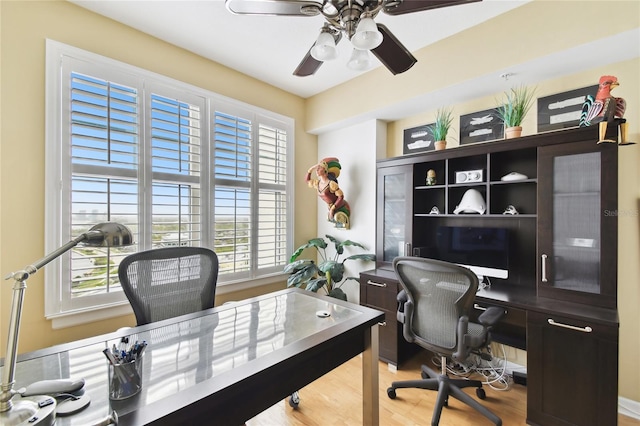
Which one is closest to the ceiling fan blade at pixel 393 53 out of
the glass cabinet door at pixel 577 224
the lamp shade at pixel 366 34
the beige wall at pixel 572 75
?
the lamp shade at pixel 366 34

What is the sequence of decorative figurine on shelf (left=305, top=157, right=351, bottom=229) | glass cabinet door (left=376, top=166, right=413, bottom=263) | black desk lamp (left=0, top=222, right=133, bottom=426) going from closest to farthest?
black desk lamp (left=0, top=222, right=133, bottom=426) < glass cabinet door (left=376, top=166, right=413, bottom=263) < decorative figurine on shelf (left=305, top=157, right=351, bottom=229)

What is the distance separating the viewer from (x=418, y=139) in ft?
9.89

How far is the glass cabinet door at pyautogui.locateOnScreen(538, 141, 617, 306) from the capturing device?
1.76 metres

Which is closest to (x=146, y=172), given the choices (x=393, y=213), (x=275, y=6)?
(x=275, y=6)

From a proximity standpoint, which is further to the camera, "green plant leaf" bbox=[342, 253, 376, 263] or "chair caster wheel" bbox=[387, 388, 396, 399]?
"green plant leaf" bbox=[342, 253, 376, 263]

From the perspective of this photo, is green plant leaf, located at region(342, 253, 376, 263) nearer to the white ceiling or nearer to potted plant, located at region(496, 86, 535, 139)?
potted plant, located at region(496, 86, 535, 139)

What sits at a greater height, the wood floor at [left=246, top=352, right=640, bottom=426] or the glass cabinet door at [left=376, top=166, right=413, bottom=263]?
the glass cabinet door at [left=376, top=166, right=413, bottom=263]

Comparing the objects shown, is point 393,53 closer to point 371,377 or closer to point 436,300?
point 436,300

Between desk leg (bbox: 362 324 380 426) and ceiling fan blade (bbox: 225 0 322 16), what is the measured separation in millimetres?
1621

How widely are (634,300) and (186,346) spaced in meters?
2.84

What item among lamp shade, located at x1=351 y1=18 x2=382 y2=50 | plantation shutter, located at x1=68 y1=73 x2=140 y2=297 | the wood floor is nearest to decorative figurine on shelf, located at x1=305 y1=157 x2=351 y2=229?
the wood floor

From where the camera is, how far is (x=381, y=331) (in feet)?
8.71

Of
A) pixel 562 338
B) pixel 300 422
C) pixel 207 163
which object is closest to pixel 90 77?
pixel 207 163

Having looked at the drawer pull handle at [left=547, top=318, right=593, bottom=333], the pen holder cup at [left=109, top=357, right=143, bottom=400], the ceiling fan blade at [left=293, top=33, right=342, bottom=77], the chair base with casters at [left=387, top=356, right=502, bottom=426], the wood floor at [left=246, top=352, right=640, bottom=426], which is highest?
the ceiling fan blade at [left=293, top=33, right=342, bottom=77]
